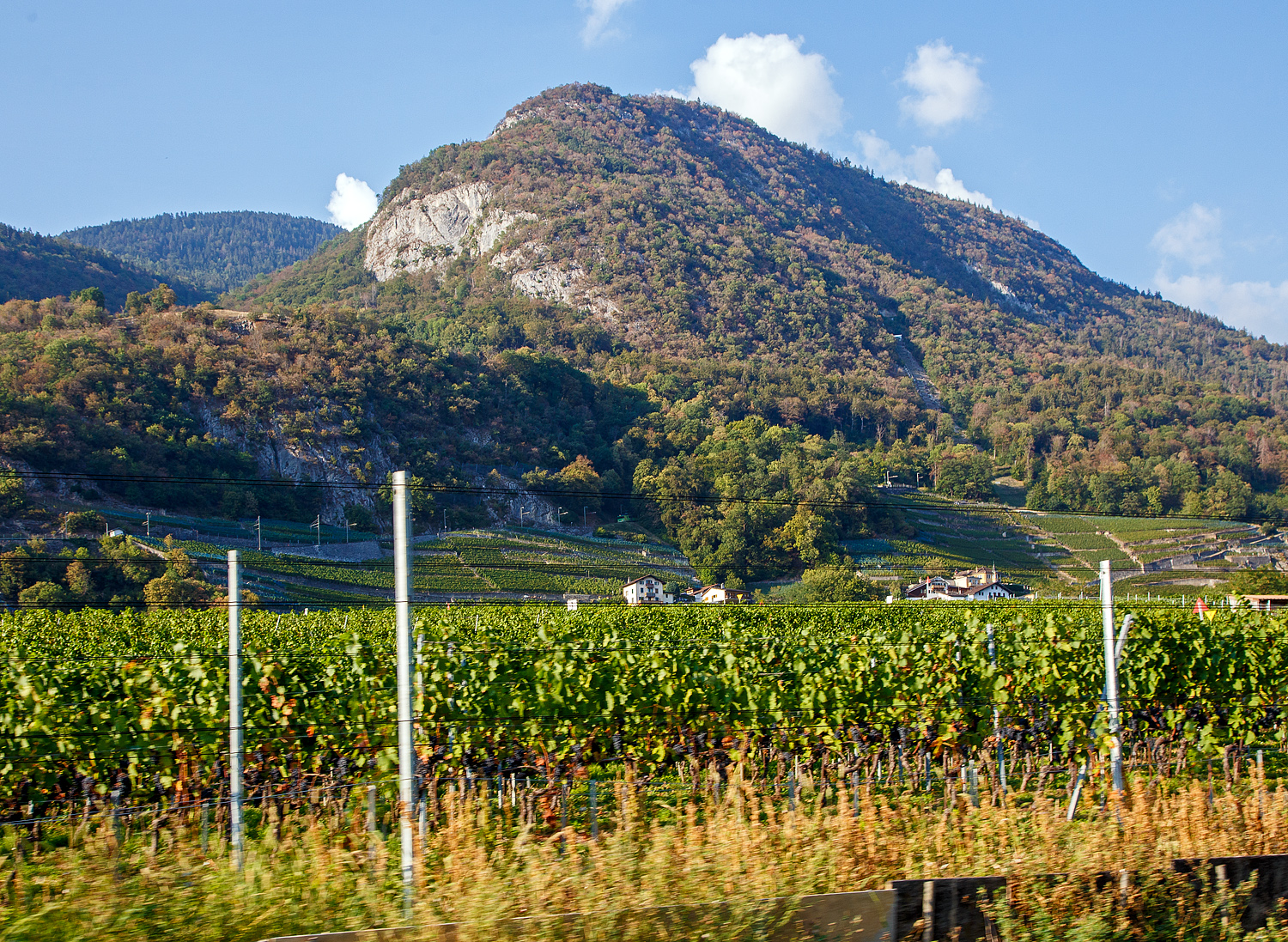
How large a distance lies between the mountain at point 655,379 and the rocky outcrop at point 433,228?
0.60 metres

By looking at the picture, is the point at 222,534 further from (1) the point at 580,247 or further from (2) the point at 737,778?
(1) the point at 580,247

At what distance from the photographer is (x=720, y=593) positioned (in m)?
53.0

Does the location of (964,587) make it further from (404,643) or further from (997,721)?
(404,643)

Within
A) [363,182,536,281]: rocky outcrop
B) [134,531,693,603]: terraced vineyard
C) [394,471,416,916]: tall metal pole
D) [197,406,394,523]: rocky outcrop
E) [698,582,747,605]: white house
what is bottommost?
[698,582,747,605]: white house

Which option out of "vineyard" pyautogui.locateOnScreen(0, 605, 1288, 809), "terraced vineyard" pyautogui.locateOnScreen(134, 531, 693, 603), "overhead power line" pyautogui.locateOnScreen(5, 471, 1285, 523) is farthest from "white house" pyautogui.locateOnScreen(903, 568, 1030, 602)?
"vineyard" pyautogui.locateOnScreen(0, 605, 1288, 809)

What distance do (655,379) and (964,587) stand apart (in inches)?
2828

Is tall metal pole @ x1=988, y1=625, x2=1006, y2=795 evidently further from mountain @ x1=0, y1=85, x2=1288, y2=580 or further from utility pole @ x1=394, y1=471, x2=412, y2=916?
utility pole @ x1=394, y1=471, x2=412, y2=916

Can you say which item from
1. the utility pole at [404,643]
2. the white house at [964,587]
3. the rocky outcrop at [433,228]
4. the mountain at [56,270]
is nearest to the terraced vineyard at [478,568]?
the white house at [964,587]

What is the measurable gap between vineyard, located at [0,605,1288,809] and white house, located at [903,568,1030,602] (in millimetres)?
46102

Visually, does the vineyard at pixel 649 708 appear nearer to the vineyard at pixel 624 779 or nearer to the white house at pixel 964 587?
the vineyard at pixel 624 779

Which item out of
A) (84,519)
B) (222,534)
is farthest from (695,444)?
(84,519)

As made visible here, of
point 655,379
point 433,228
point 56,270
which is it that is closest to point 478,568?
point 655,379

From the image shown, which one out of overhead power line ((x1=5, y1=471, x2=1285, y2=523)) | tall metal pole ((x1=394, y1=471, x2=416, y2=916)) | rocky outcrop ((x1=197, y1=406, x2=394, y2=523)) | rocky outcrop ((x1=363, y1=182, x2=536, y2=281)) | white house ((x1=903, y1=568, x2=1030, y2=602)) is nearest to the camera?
tall metal pole ((x1=394, y1=471, x2=416, y2=916))

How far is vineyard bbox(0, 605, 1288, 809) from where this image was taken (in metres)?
7.07
